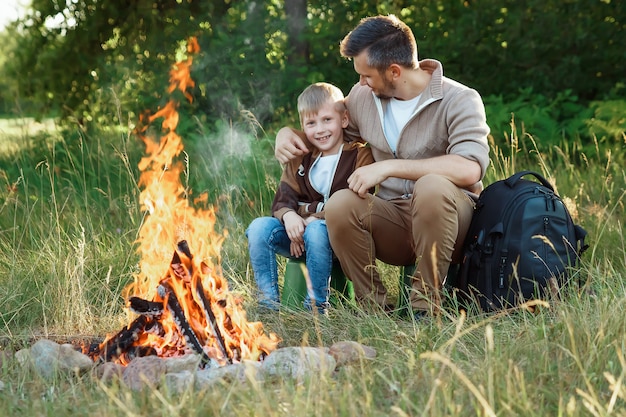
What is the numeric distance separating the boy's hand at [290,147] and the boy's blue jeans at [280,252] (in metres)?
0.28

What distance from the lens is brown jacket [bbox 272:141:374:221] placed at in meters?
3.94

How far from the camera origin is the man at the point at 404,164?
363 centimetres

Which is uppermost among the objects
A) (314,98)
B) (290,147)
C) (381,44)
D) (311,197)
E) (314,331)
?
(381,44)

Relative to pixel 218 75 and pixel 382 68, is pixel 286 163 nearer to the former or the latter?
pixel 382 68

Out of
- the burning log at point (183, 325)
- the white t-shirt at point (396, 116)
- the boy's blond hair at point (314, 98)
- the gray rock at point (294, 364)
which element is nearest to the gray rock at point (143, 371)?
the burning log at point (183, 325)

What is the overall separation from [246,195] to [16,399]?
245 cm

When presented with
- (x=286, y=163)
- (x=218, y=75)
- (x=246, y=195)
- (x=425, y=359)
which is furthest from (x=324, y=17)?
(x=425, y=359)

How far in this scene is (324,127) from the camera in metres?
3.88

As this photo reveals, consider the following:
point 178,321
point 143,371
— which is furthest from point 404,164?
point 143,371

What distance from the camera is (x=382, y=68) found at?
12.5 ft

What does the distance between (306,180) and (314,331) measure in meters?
0.74

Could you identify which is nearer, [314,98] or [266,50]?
[314,98]

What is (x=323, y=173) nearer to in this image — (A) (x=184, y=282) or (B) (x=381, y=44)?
(B) (x=381, y=44)

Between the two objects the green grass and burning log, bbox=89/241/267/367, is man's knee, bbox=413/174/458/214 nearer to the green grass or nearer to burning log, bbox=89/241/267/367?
the green grass
